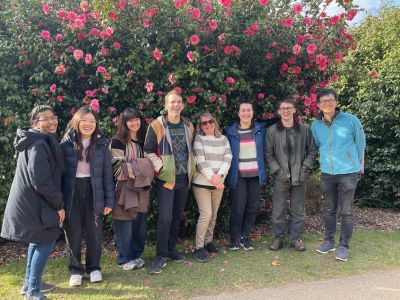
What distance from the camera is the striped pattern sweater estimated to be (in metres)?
4.49

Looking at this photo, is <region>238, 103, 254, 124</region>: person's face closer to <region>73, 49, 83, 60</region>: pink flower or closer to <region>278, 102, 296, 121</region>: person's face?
<region>278, 102, 296, 121</region>: person's face

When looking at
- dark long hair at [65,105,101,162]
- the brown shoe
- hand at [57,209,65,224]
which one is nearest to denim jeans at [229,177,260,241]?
the brown shoe

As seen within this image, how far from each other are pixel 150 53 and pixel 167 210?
1.82m

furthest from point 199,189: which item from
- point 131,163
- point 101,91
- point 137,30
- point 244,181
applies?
point 137,30

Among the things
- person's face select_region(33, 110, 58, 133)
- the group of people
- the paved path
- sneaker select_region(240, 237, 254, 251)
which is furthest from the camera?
sneaker select_region(240, 237, 254, 251)

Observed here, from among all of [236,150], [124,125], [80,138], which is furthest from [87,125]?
[236,150]

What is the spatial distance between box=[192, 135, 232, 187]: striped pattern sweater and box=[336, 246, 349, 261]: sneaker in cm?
168

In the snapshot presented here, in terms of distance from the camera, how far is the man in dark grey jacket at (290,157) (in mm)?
4773

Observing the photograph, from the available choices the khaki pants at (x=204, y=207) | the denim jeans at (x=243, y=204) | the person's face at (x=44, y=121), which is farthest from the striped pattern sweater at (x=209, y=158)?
the person's face at (x=44, y=121)

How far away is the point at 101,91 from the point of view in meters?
4.81

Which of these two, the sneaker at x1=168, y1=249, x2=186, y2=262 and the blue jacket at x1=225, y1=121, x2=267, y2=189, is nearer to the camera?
the sneaker at x1=168, y1=249, x2=186, y2=262

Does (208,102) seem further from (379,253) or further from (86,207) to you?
(379,253)

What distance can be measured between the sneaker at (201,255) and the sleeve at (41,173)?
1.89 meters

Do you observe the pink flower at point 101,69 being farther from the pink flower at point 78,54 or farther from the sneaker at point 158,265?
the sneaker at point 158,265
